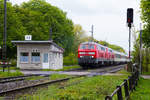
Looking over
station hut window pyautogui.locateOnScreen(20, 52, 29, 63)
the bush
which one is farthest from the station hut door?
the bush

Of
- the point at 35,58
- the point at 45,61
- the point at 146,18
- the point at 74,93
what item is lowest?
the point at 74,93

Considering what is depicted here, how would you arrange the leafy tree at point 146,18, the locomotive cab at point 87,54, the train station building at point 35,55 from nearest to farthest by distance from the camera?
the leafy tree at point 146,18 → the train station building at point 35,55 → the locomotive cab at point 87,54

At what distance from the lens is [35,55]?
35.6 meters

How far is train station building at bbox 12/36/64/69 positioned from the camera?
34759 millimetres

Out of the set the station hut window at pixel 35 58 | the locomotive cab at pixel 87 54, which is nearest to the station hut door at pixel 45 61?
the station hut window at pixel 35 58

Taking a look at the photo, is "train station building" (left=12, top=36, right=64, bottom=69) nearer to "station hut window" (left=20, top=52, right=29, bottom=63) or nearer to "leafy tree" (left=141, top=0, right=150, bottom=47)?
"station hut window" (left=20, top=52, right=29, bottom=63)

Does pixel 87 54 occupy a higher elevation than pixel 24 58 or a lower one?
higher

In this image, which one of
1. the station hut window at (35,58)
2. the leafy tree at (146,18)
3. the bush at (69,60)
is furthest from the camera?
the bush at (69,60)

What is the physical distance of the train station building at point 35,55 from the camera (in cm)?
3476

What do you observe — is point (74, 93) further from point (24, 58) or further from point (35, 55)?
point (24, 58)

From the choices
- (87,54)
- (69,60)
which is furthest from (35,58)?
(69,60)

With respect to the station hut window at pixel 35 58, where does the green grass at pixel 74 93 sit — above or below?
below

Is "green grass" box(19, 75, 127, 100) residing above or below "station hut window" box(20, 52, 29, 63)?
below

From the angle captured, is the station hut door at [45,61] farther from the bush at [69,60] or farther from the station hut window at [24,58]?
the bush at [69,60]
